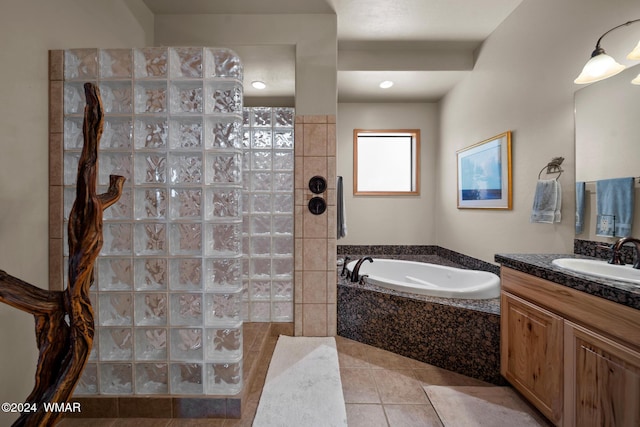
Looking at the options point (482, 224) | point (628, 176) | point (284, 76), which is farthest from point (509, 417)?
point (284, 76)

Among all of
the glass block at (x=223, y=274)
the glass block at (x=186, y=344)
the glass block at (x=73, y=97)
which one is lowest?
the glass block at (x=186, y=344)

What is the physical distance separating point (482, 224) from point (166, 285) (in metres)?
2.72

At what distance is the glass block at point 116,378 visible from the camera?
145 centimetres

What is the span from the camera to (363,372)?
6.18 ft

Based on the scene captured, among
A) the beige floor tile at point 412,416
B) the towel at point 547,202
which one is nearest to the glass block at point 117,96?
the beige floor tile at point 412,416

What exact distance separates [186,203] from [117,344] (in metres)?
0.84

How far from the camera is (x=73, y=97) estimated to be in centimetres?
146

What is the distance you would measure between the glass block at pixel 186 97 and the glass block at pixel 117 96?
220 millimetres

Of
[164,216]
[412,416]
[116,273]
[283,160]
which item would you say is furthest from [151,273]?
[412,416]

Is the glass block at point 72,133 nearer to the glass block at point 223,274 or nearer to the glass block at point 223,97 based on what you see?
the glass block at point 223,97

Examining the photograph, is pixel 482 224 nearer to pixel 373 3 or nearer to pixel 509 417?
pixel 509 417

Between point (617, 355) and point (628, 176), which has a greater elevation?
point (628, 176)

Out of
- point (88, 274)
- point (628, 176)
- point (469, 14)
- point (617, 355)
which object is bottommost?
point (617, 355)

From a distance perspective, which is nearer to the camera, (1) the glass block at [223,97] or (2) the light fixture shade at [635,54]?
(2) the light fixture shade at [635,54]
